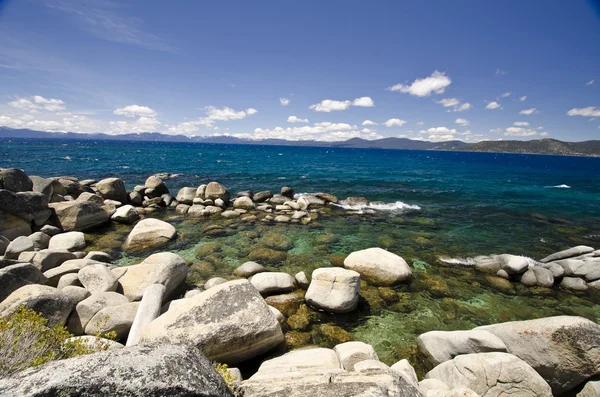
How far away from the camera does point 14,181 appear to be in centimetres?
1513

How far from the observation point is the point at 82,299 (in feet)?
23.3

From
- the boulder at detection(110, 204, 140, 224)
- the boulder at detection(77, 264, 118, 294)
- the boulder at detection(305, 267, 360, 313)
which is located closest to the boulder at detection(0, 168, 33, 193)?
the boulder at detection(110, 204, 140, 224)

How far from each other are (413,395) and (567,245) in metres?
19.1

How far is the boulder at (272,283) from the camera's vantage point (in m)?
9.16

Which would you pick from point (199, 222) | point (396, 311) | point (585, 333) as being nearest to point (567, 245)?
point (585, 333)

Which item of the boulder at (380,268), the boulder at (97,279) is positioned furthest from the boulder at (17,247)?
the boulder at (380,268)

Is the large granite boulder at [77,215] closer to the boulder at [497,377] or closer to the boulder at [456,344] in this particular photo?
the boulder at [456,344]

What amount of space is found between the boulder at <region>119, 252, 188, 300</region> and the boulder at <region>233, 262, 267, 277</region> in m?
2.13

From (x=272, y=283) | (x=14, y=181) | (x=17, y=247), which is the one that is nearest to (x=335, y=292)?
(x=272, y=283)

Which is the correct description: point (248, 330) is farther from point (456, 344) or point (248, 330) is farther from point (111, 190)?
point (111, 190)

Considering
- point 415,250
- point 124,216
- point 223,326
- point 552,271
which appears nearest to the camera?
point 223,326

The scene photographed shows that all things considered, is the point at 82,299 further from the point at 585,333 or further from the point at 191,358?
the point at 585,333

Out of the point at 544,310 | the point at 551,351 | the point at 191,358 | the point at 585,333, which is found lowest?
the point at 544,310

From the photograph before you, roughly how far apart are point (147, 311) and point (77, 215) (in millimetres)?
11433
